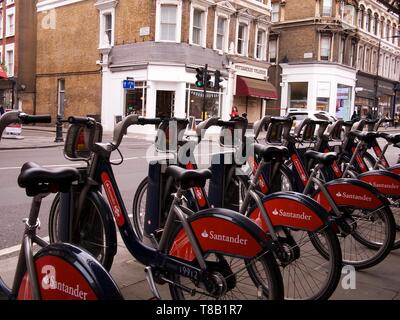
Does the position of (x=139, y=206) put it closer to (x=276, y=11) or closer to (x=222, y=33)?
(x=222, y=33)

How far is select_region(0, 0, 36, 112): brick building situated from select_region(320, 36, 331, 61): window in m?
22.8

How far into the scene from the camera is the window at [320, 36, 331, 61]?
3728 cm

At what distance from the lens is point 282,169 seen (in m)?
5.05

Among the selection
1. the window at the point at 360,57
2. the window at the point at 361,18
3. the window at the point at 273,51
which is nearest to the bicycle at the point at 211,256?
the window at the point at 273,51

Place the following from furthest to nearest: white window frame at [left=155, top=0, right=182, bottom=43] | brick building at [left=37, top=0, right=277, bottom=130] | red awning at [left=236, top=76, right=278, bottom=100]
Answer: red awning at [left=236, top=76, right=278, bottom=100]
brick building at [left=37, top=0, right=277, bottom=130]
white window frame at [left=155, top=0, right=182, bottom=43]

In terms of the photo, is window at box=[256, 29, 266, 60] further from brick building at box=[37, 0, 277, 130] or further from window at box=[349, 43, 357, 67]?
window at box=[349, 43, 357, 67]

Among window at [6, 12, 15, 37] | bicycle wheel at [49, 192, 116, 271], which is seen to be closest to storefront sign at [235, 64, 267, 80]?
window at [6, 12, 15, 37]

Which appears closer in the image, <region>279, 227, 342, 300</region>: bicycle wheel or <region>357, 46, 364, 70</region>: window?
<region>279, 227, 342, 300</region>: bicycle wheel

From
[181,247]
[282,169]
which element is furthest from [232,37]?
[181,247]

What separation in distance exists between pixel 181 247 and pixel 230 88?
27.0m

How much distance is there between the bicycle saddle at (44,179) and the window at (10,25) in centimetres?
3742

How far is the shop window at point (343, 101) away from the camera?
38.1m

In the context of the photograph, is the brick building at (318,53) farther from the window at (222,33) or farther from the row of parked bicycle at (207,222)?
the row of parked bicycle at (207,222)
